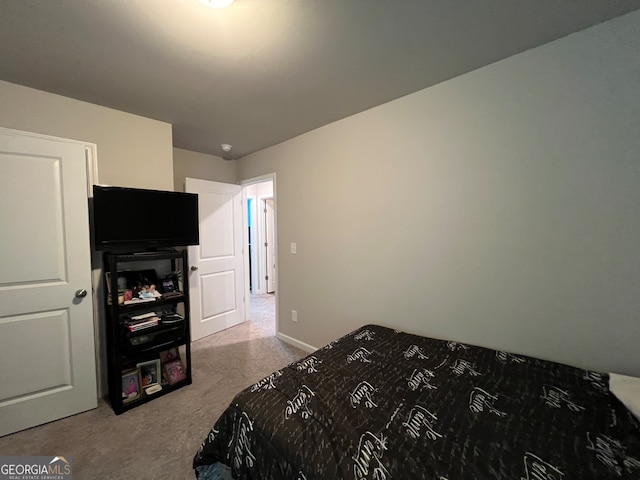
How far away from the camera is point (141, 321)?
79.2 inches

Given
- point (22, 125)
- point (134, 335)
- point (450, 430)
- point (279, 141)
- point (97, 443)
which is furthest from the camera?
point (279, 141)

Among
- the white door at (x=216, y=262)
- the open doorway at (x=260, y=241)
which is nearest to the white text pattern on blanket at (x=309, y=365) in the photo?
the white door at (x=216, y=262)

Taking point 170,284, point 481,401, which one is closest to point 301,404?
point 481,401

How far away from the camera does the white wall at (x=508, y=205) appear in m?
1.28

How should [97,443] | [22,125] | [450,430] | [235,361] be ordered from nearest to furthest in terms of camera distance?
[450,430] < [97,443] < [22,125] < [235,361]

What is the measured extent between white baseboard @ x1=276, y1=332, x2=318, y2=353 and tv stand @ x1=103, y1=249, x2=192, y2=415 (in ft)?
→ 3.75

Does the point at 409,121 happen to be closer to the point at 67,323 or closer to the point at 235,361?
the point at 235,361

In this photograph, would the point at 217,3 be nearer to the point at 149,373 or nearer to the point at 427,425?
the point at 427,425

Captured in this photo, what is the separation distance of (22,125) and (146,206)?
3.07ft

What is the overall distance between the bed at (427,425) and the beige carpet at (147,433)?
550mm

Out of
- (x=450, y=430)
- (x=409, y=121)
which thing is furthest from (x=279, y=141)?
(x=450, y=430)

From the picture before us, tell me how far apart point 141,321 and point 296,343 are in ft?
5.31

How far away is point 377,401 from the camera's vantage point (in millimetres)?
1180

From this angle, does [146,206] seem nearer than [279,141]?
Yes
